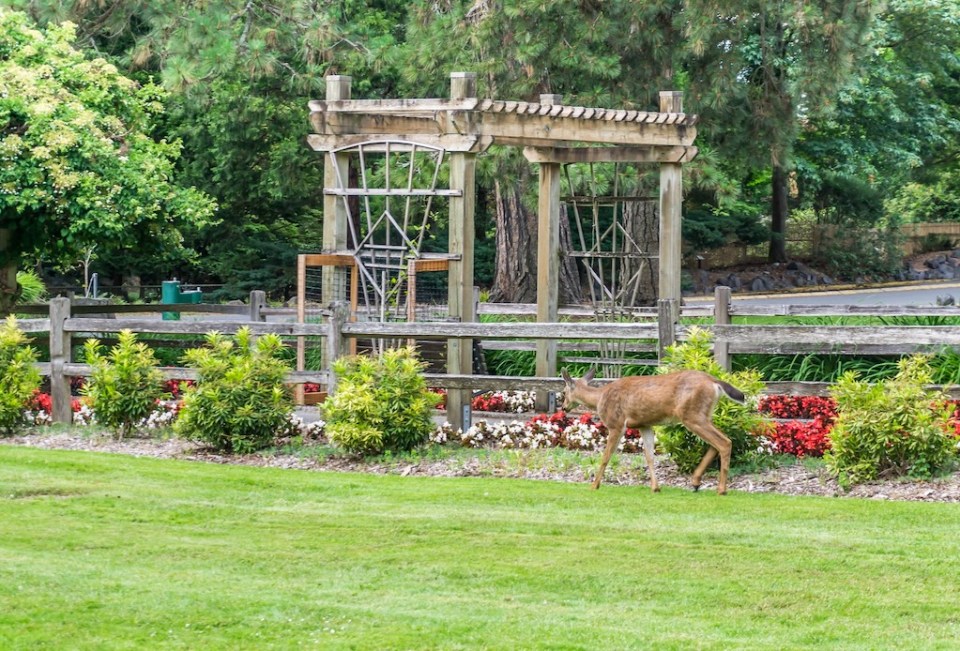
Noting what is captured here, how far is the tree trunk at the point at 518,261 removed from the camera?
27.2 m

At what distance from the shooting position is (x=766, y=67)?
2622 cm

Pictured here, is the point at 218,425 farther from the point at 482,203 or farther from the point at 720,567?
the point at 482,203

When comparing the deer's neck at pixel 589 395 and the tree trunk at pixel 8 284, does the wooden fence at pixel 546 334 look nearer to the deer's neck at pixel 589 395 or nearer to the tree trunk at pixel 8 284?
the deer's neck at pixel 589 395

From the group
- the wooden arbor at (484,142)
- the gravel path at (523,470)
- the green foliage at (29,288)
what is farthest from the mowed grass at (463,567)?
the green foliage at (29,288)

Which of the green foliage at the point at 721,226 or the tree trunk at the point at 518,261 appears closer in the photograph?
the tree trunk at the point at 518,261

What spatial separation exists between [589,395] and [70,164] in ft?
31.2

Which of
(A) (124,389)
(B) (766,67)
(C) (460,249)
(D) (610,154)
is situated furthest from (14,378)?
(B) (766,67)

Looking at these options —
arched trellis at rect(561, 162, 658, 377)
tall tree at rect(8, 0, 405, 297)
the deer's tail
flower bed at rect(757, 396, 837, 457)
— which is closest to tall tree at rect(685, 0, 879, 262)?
arched trellis at rect(561, 162, 658, 377)

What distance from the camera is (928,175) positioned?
48.4 meters

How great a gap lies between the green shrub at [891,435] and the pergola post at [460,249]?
4690 millimetres

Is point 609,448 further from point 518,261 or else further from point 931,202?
point 931,202

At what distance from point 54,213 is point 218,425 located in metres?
6.48

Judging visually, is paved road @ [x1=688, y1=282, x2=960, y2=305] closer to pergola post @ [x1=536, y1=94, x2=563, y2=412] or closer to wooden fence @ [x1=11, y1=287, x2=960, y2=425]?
wooden fence @ [x1=11, y1=287, x2=960, y2=425]

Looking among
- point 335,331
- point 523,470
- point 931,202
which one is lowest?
point 523,470
